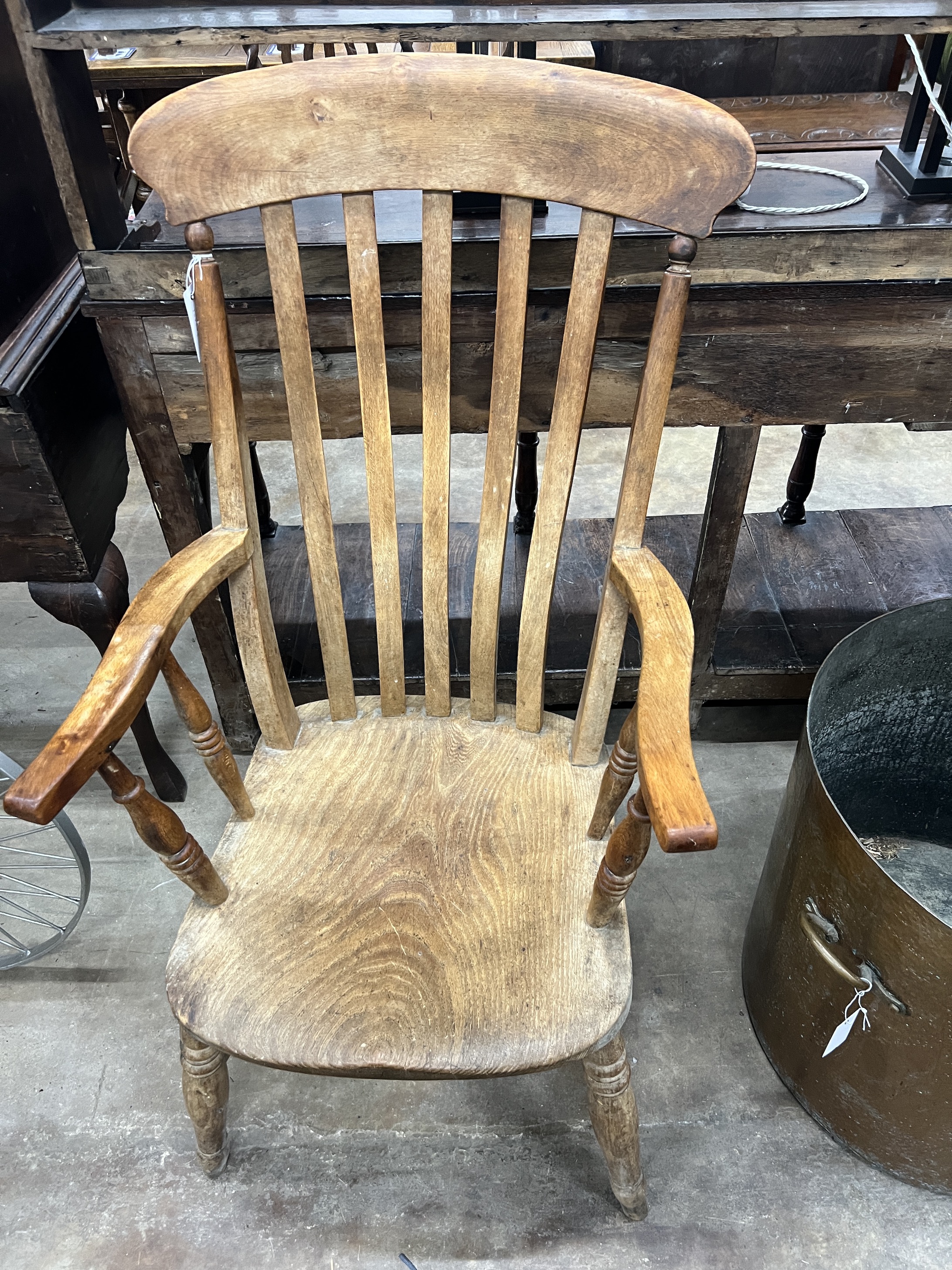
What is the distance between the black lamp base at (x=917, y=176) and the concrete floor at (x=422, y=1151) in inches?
46.1

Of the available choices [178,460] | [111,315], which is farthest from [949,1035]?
[111,315]

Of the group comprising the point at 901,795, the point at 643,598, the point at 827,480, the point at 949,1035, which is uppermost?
the point at 643,598

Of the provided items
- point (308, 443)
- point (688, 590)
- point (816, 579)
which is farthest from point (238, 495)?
point (816, 579)

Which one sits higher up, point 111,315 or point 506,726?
point 111,315

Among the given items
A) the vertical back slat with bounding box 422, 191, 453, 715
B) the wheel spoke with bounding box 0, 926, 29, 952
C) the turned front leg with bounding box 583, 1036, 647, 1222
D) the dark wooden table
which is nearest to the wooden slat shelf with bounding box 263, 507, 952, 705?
the dark wooden table

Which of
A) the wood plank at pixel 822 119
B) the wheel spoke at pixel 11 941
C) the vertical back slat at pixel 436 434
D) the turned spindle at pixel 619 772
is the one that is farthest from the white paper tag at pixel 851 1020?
the wood plank at pixel 822 119

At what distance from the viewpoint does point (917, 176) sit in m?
1.36

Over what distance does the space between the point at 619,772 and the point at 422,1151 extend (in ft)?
2.40

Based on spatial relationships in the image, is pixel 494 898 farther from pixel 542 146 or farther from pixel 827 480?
pixel 827 480

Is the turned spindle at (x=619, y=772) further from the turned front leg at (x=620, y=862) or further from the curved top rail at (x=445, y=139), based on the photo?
the curved top rail at (x=445, y=139)

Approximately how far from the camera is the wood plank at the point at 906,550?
202 cm

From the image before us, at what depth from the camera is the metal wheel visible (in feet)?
4.91

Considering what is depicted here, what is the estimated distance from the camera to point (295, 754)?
127 centimetres

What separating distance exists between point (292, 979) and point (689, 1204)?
28.7 inches
